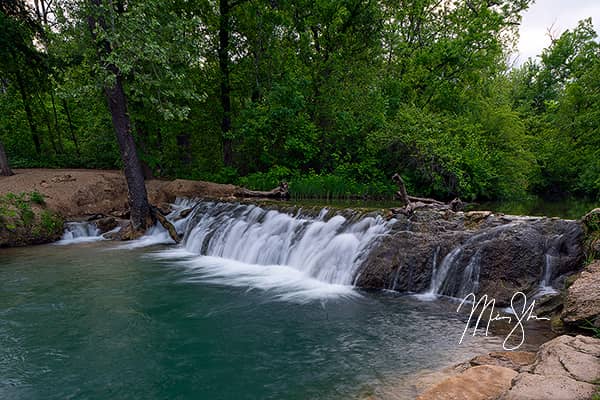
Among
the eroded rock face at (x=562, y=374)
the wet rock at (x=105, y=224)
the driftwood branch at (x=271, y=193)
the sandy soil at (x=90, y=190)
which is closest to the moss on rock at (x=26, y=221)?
the sandy soil at (x=90, y=190)

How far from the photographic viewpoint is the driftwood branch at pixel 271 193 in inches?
580

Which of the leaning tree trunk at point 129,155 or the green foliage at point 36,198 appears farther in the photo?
the green foliage at point 36,198

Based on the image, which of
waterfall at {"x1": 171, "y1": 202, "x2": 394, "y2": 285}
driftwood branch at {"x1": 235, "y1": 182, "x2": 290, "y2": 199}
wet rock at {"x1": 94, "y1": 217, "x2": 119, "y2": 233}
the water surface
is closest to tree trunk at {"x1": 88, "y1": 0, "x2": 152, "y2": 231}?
wet rock at {"x1": 94, "y1": 217, "x2": 119, "y2": 233}

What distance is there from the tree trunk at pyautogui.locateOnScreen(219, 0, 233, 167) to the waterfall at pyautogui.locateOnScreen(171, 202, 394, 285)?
5.86 metres

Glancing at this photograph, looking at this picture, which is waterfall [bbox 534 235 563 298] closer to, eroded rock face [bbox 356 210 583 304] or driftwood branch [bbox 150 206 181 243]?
eroded rock face [bbox 356 210 583 304]

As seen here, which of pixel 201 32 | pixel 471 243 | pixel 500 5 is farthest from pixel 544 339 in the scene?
pixel 500 5

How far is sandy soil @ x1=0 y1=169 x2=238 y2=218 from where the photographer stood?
1328cm

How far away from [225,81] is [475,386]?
54.3ft

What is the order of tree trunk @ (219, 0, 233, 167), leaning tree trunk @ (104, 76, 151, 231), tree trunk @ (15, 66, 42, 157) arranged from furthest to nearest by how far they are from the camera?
1. tree trunk @ (15, 66, 42, 157)
2. tree trunk @ (219, 0, 233, 167)
3. leaning tree trunk @ (104, 76, 151, 231)

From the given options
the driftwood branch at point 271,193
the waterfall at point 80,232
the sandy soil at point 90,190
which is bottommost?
the waterfall at point 80,232

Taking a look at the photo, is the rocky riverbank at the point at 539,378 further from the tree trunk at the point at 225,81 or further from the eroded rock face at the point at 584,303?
the tree trunk at the point at 225,81

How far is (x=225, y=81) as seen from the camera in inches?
675

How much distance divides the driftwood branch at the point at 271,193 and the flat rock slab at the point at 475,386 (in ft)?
38.6

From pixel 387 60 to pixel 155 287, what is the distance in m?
19.6
